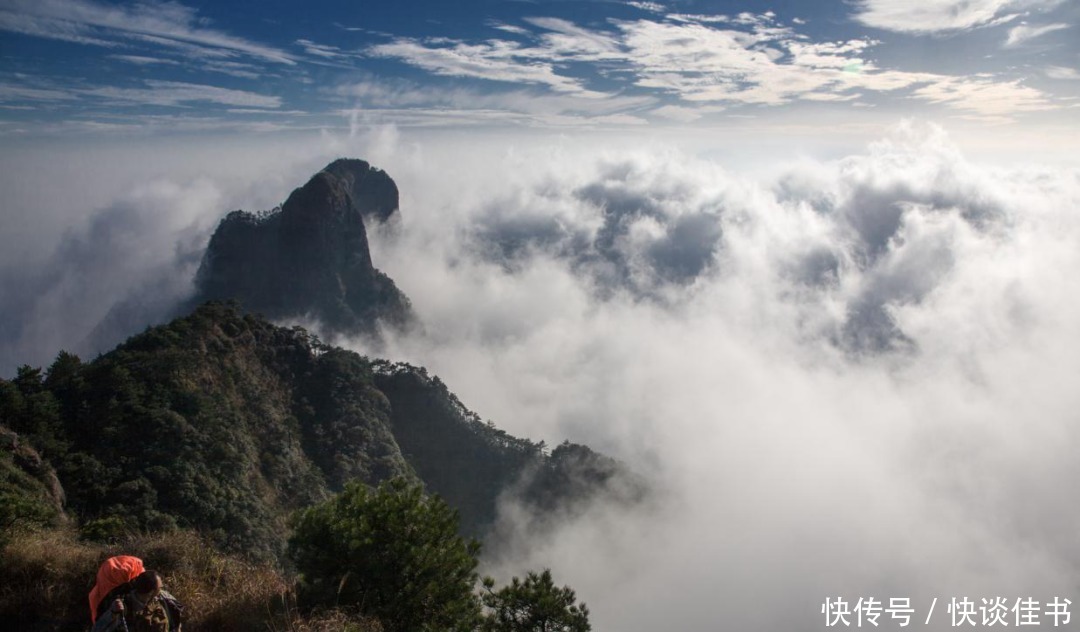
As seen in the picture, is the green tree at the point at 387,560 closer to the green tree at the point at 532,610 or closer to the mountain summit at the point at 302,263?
the green tree at the point at 532,610

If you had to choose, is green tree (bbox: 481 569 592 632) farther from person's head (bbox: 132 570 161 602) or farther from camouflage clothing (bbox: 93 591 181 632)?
person's head (bbox: 132 570 161 602)

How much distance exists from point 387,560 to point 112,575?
17.0 feet

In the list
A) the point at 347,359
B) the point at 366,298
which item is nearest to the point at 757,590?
the point at 347,359

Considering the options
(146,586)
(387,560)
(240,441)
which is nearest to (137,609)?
(146,586)

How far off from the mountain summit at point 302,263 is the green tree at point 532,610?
8339 centimetres

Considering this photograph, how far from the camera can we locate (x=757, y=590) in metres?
78.4

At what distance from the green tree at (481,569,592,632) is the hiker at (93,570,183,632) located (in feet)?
28.2

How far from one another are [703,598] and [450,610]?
216 ft

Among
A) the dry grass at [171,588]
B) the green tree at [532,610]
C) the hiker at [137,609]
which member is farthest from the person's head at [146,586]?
the green tree at [532,610]

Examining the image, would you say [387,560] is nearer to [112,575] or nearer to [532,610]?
[112,575]

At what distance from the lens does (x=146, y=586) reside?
7.64 m

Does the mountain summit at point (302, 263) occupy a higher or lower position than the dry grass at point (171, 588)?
higher

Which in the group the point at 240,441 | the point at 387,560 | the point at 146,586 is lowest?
the point at 240,441

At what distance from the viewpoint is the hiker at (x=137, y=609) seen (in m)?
7.43
